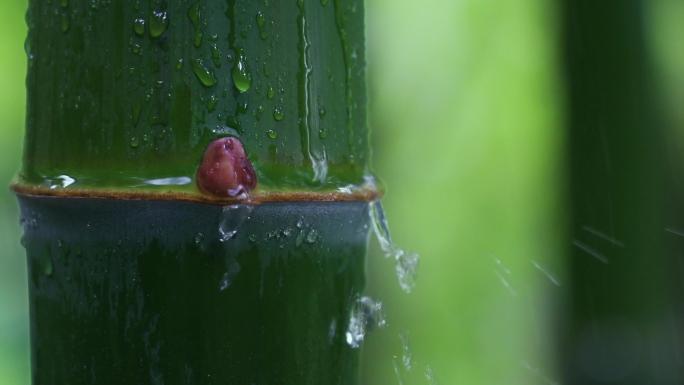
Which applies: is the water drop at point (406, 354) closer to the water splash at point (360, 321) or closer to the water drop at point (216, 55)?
the water splash at point (360, 321)

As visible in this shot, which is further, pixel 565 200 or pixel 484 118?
pixel 484 118

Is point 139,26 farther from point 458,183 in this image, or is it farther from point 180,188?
point 458,183

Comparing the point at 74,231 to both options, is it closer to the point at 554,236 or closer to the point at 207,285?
the point at 207,285

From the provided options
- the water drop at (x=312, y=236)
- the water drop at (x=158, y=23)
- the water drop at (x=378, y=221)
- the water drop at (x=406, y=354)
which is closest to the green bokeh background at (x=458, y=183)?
the water drop at (x=406, y=354)

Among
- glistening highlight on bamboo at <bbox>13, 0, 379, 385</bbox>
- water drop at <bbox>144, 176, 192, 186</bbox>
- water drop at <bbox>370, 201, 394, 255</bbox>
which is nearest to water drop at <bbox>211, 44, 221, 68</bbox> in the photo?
glistening highlight on bamboo at <bbox>13, 0, 379, 385</bbox>

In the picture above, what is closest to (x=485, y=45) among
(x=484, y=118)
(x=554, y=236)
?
(x=484, y=118)
